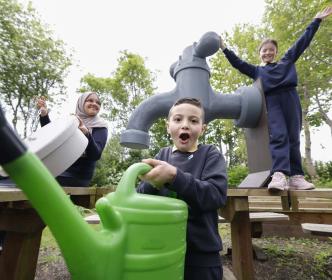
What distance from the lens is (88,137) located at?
5.56ft

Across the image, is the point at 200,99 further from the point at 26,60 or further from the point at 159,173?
the point at 26,60

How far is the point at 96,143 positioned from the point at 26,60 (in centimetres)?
1097

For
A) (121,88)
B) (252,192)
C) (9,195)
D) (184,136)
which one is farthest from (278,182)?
(121,88)

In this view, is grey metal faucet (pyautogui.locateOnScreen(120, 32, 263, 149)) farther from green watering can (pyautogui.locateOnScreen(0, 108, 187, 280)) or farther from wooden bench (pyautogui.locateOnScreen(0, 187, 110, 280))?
green watering can (pyautogui.locateOnScreen(0, 108, 187, 280))

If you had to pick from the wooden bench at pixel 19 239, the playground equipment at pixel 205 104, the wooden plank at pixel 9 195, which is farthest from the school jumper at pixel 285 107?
the wooden plank at pixel 9 195

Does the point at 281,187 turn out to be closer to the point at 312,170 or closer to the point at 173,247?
the point at 173,247

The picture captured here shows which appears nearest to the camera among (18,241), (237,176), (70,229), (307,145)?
(70,229)

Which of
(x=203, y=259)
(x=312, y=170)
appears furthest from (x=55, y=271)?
(x=312, y=170)

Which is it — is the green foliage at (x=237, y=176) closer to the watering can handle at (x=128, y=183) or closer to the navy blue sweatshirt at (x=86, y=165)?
the navy blue sweatshirt at (x=86, y=165)

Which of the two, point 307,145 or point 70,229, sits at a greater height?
point 307,145

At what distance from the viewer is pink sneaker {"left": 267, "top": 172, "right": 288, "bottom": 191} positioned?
4.79 ft

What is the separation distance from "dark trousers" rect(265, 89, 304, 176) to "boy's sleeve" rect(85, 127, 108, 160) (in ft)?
3.55

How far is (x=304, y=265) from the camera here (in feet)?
8.68

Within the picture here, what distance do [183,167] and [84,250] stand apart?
520mm
